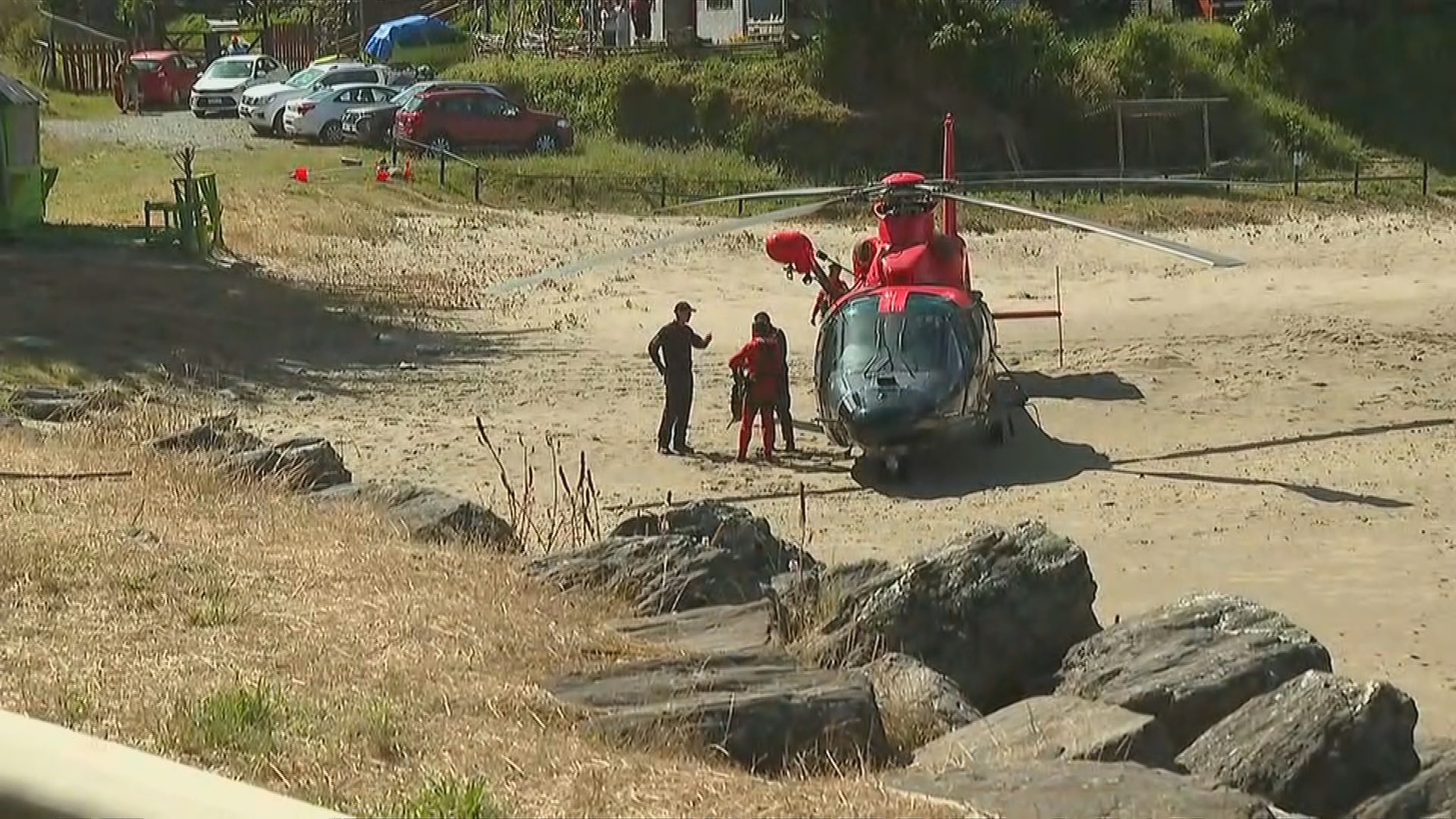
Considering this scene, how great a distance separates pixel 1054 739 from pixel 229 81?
49.3m

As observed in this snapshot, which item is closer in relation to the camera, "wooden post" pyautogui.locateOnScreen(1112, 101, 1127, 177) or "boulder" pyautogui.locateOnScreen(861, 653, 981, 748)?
"boulder" pyautogui.locateOnScreen(861, 653, 981, 748)

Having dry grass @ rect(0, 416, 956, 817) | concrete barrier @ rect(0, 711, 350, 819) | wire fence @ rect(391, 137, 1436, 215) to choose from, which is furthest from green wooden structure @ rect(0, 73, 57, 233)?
concrete barrier @ rect(0, 711, 350, 819)

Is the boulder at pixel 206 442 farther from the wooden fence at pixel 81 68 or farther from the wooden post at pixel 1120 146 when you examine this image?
the wooden fence at pixel 81 68

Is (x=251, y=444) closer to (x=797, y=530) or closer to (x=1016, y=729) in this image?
(x=797, y=530)

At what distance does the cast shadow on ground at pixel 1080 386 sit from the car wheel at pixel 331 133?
25.4 meters

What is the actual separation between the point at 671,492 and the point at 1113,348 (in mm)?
9227

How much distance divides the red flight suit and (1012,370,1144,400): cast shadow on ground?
11.6 feet

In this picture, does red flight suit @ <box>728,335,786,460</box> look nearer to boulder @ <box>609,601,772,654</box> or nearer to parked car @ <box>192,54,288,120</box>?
boulder @ <box>609,601,772,654</box>

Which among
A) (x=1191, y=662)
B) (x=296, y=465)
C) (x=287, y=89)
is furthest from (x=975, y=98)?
(x=1191, y=662)

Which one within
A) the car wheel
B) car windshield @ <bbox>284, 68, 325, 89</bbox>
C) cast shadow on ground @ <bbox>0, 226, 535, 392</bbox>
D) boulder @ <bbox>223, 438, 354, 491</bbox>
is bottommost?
cast shadow on ground @ <bbox>0, 226, 535, 392</bbox>

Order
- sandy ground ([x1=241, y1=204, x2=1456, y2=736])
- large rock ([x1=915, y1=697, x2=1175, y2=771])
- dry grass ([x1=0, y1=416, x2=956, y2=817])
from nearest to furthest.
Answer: dry grass ([x1=0, y1=416, x2=956, y2=817]), large rock ([x1=915, y1=697, x2=1175, y2=771]), sandy ground ([x1=241, y1=204, x2=1456, y2=736])

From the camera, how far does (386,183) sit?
40.1 meters

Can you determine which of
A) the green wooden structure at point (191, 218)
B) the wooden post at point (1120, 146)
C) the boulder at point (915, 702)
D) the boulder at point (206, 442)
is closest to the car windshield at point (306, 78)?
the green wooden structure at point (191, 218)

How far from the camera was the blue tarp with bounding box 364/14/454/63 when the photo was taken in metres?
60.8
